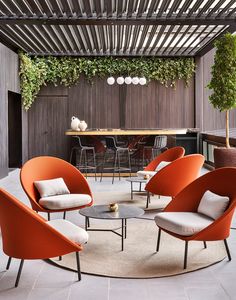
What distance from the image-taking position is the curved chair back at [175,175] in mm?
6090

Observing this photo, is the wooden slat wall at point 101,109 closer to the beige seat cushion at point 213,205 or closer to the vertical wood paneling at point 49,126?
the vertical wood paneling at point 49,126

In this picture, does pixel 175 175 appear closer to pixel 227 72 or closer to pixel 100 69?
pixel 227 72

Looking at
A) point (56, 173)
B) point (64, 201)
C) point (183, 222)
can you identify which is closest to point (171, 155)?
point (56, 173)

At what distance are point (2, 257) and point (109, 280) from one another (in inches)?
48.8

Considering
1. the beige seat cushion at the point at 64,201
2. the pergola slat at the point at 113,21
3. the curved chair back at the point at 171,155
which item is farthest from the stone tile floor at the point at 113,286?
the pergola slat at the point at 113,21

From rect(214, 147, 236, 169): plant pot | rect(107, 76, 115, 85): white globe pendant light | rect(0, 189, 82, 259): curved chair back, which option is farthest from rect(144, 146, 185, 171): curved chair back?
rect(107, 76, 115, 85): white globe pendant light

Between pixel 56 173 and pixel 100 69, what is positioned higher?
pixel 100 69

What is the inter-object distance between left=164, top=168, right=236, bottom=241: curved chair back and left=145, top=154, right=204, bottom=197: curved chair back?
1.53 meters

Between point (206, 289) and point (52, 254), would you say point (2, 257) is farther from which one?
point (206, 289)

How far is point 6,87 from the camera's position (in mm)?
10516

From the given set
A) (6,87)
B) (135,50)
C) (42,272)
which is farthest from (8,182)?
(42,272)

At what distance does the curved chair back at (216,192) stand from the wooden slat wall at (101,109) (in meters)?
8.69

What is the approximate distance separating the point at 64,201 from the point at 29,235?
5.20 feet

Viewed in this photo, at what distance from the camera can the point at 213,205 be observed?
4129 mm
